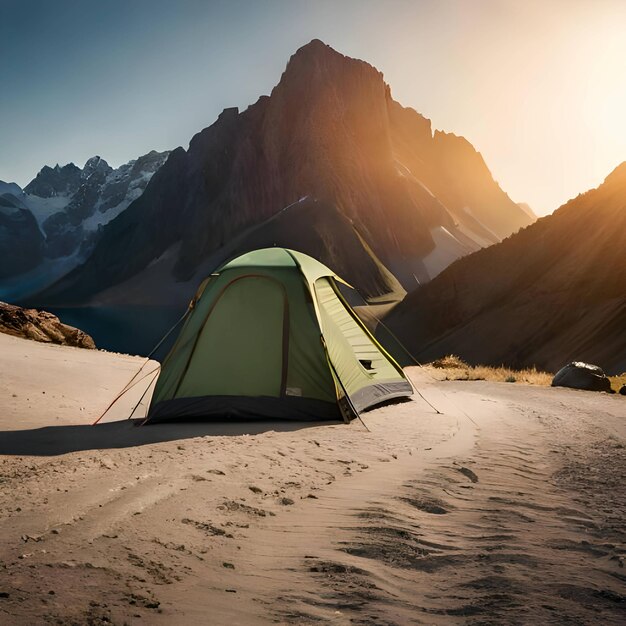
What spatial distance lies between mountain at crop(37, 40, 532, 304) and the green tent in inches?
3808

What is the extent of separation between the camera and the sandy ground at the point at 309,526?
3125 millimetres

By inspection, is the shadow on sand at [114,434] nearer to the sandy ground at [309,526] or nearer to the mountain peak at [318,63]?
the sandy ground at [309,526]

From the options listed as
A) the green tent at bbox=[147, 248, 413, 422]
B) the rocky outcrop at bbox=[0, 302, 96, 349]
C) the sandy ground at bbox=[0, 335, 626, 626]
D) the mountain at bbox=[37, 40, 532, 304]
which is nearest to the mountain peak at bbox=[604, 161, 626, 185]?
the rocky outcrop at bbox=[0, 302, 96, 349]

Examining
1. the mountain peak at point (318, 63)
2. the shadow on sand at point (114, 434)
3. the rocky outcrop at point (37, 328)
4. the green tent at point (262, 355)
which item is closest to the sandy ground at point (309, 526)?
the shadow on sand at point (114, 434)

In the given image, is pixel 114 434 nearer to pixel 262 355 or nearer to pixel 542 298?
pixel 262 355

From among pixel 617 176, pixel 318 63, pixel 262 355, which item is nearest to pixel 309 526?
pixel 262 355

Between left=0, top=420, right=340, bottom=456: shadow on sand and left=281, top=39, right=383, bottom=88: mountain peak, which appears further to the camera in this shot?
left=281, top=39, right=383, bottom=88: mountain peak

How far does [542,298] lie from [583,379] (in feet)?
118

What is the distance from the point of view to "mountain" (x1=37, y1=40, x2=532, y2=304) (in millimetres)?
118125

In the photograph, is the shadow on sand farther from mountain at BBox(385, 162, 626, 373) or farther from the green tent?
mountain at BBox(385, 162, 626, 373)

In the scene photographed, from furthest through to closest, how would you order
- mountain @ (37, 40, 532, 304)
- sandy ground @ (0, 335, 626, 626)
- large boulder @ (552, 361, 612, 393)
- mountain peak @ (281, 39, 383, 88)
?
mountain peak @ (281, 39, 383, 88) → mountain @ (37, 40, 532, 304) → large boulder @ (552, 361, 612, 393) → sandy ground @ (0, 335, 626, 626)

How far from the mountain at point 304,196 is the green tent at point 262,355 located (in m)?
96.7

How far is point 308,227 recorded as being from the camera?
4449 inches

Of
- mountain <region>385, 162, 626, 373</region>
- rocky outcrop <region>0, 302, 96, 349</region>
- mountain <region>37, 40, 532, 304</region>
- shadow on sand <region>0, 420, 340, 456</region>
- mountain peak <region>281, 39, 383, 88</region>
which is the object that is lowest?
shadow on sand <region>0, 420, 340, 456</region>
